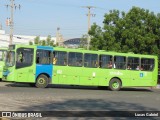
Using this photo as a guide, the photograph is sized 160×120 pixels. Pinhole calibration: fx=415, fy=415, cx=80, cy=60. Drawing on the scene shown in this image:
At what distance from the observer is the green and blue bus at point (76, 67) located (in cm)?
2603

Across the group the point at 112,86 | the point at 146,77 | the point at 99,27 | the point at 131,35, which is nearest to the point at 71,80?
the point at 112,86

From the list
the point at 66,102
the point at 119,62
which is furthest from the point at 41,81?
the point at 66,102

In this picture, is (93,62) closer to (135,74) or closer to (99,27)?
(135,74)

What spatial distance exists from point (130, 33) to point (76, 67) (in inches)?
531

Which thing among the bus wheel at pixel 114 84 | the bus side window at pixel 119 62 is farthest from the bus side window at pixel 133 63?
the bus wheel at pixel 114 84

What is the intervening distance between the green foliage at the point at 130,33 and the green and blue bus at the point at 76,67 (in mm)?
10006

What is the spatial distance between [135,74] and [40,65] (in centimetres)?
701

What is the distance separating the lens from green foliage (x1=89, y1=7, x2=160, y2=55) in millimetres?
39688

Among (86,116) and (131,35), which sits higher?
(131,35)

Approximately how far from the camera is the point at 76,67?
27.5 m

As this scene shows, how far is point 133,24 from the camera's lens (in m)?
41.3

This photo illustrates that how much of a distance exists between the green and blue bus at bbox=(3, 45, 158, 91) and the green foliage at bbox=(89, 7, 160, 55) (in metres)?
10.0

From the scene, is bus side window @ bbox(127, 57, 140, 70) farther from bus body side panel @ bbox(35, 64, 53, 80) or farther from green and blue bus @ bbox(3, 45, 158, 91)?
bus body side panel @ bbox(35, 64, 53, 80)

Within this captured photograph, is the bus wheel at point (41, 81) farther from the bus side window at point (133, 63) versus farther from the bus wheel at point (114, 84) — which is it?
the bus side window at point (133, 63)
